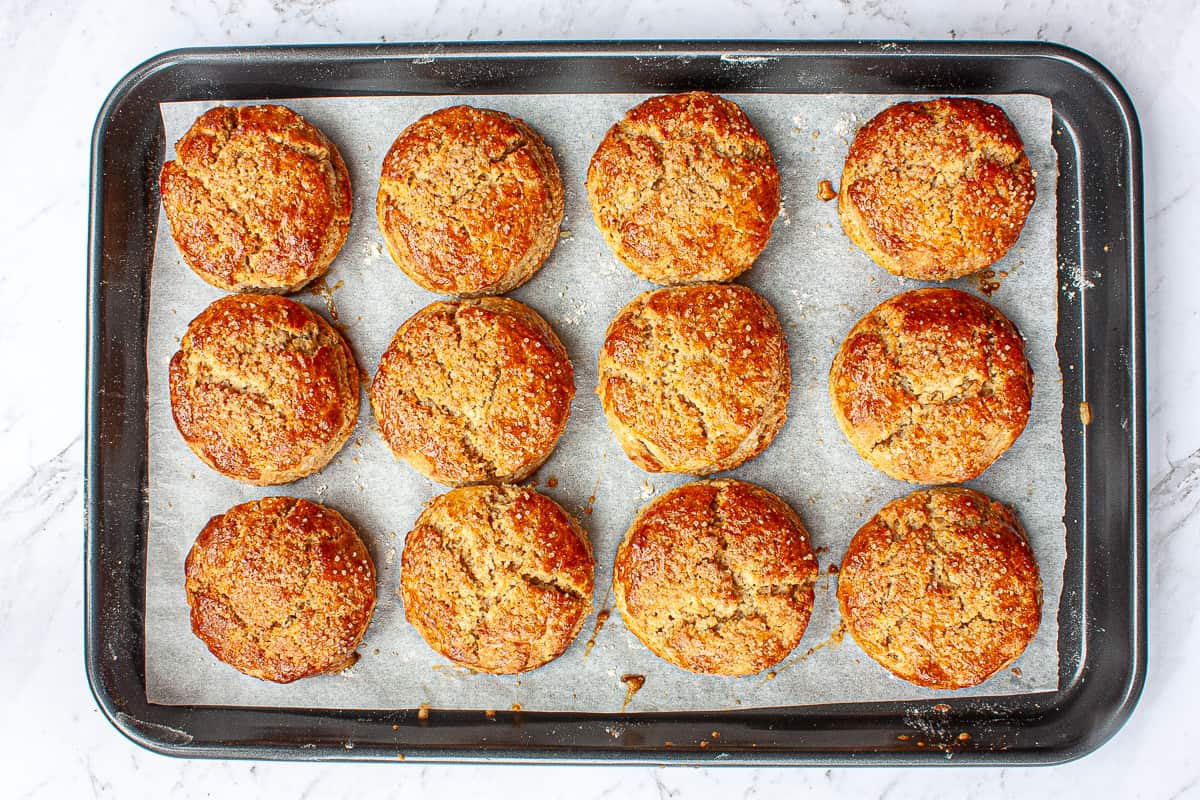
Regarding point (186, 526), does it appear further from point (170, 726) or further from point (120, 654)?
point (170, 726)

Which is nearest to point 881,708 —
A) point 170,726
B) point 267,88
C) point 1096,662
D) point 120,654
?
point 1096,662

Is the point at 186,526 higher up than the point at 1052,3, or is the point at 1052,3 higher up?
the point at 1052,3

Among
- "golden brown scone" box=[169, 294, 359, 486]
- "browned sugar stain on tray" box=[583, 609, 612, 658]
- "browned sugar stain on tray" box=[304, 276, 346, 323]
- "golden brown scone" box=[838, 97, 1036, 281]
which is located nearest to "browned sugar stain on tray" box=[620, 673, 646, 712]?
"browned sugar stain on tray" box=[583, 609, 612, 658]

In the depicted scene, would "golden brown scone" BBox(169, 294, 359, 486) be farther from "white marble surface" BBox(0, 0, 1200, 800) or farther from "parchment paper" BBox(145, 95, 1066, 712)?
"white marble surface" BBox(0, 0, 1200, 800)

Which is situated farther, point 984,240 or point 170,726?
point 170,726

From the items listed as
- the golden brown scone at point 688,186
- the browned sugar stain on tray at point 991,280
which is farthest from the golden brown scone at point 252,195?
the browned sugar stain on tray at point 991,280

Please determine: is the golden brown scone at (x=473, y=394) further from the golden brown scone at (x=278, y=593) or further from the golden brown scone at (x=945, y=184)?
the golden brown scone at (x=945, y=184)
